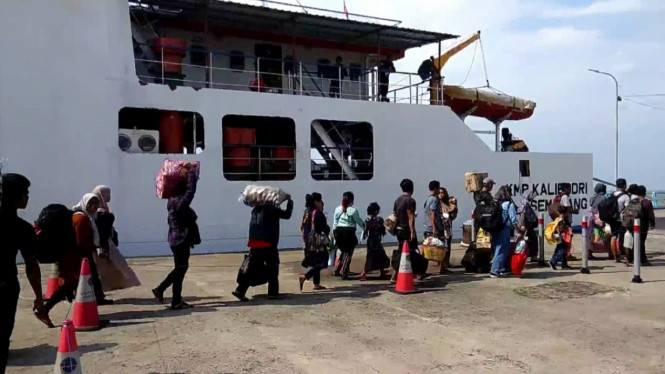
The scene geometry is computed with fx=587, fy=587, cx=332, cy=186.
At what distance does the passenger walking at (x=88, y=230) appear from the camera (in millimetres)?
6352

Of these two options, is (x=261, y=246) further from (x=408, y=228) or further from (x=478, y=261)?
(x=478, y=261)

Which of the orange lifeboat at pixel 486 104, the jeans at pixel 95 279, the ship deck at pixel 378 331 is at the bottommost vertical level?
the ship deck at pixel 378 331

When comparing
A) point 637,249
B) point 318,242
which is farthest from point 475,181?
point 318,242

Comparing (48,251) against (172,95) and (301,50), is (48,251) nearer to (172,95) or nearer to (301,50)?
(172,95)

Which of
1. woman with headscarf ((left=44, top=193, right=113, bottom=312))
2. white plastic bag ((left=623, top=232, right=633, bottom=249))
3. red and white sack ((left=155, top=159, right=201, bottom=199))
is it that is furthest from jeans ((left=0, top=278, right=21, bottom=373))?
white plastic bag ((left=623, top=232, right=633, bottom=249))

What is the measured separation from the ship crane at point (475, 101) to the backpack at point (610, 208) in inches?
256

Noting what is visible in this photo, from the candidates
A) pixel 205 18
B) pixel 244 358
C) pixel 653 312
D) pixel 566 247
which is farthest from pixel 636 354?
pixel 205 18

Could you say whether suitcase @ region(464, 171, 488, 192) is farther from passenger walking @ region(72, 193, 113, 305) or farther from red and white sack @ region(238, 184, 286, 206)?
passenger walking @ region(72, 193, 113, 305)

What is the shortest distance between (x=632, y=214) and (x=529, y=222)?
1.60 metres

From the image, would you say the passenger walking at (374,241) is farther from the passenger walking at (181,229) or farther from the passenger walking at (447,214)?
the passenger walking at (181,229)

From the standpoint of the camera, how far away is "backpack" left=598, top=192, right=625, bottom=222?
1030 cm

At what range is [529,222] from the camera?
32.9ft

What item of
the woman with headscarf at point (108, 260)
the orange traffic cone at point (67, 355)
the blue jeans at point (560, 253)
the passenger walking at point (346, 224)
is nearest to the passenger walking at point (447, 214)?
the blue jeans at point (560, 253)

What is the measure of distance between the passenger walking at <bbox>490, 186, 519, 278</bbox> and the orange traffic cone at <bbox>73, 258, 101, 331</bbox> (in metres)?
5.70
